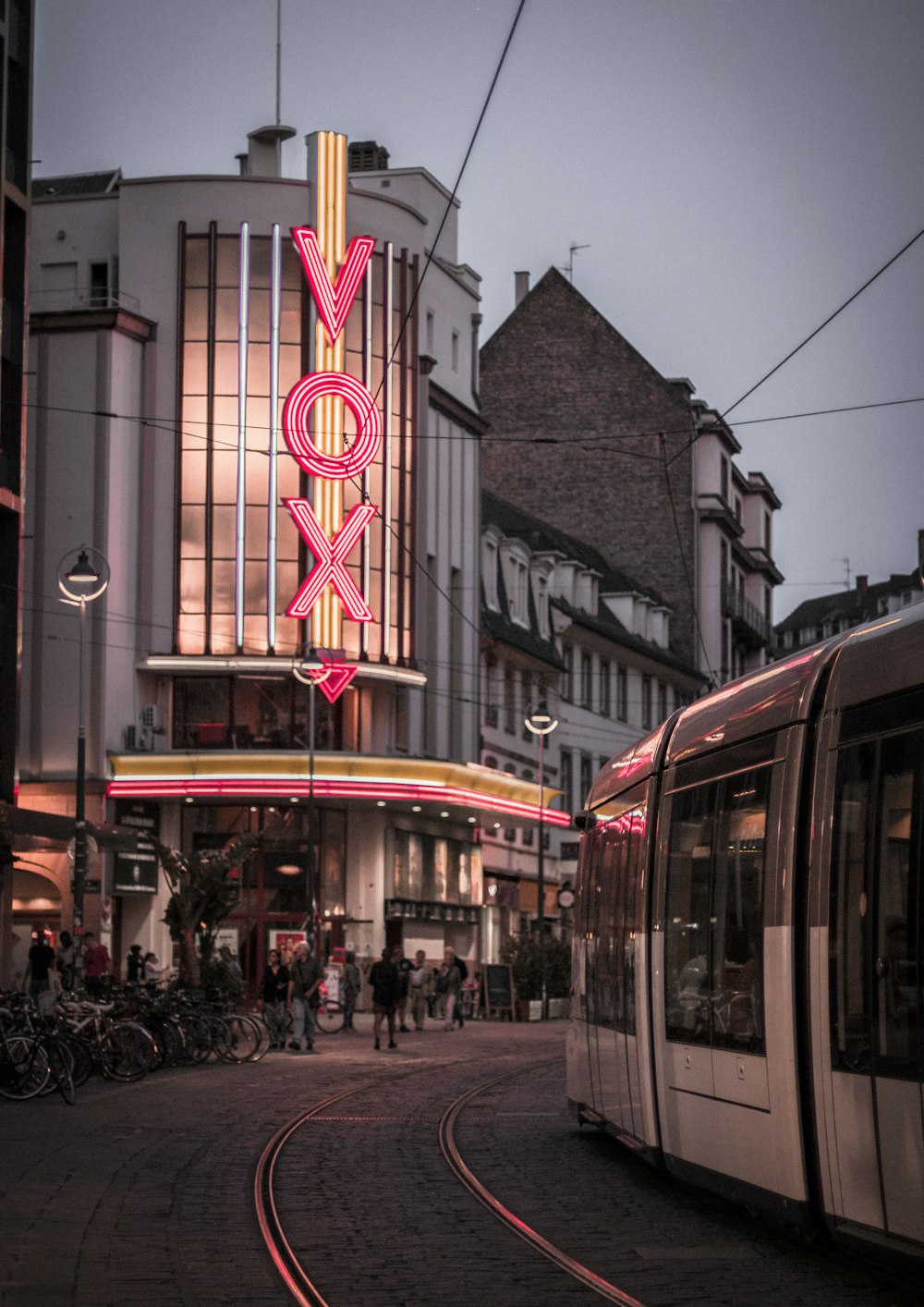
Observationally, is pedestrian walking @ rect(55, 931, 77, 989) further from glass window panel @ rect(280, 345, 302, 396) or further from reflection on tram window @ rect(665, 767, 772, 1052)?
reflection on tram window @ rect(665, 767, 772, 1052)

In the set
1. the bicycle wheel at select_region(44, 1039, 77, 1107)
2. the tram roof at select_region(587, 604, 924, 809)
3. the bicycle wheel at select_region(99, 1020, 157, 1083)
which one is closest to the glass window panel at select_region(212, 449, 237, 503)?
the bicycle wheel at select_region(99, 1020, 157, 1083)

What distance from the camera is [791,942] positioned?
1032 cm

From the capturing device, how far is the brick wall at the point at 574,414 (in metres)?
81.1

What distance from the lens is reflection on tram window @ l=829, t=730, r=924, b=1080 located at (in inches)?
350

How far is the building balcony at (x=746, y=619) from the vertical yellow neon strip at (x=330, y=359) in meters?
38.9

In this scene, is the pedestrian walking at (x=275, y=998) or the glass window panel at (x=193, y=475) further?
the glass window panel at (x=193, y=475)

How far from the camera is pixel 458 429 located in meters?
60.2

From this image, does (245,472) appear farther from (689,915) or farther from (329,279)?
(689,915)

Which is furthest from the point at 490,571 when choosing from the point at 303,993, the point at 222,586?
the point at 303,993

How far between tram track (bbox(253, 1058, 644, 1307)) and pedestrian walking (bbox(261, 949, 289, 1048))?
541 inches

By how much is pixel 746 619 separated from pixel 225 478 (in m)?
46.1

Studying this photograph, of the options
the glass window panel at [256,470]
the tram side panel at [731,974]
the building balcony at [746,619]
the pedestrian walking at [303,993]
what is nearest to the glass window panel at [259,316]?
the glass window panel at [256,470]

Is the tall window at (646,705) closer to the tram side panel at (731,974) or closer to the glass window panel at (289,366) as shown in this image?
the glass window panel at (289,366)

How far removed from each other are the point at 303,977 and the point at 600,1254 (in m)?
22.3
